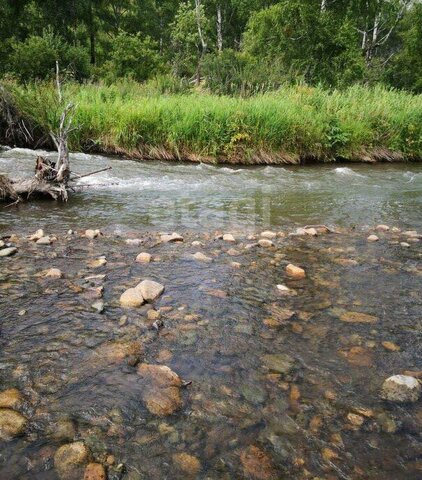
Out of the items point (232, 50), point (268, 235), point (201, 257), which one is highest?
point (232, 50)

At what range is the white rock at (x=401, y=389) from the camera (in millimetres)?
1768

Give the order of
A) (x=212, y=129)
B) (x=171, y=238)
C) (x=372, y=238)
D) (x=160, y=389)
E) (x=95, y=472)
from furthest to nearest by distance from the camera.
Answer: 1. (x=212, y=129)
2. (x=372, y=238)
3. (x=171, y=238)
4. (x=160, y=389)
5. (x=95, y=472)

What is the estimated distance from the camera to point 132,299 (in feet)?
8.32

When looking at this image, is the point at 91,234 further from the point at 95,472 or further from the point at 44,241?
the point at 95,472

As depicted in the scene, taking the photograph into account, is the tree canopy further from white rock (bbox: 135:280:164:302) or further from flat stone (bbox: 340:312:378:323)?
flat stone (bbox: 340:312:378:323)

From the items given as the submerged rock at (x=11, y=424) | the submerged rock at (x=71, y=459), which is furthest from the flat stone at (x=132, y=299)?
the submerged rock at (x=71, y=459)

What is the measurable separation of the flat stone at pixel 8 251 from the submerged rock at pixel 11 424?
1.97 m

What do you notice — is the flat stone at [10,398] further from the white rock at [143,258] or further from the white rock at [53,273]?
the white rock at [143,258]

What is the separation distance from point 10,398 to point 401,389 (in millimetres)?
1782

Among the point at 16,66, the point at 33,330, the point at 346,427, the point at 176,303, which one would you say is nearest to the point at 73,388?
the point at 33,330

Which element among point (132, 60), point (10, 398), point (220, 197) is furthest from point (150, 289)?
point (132, 60)

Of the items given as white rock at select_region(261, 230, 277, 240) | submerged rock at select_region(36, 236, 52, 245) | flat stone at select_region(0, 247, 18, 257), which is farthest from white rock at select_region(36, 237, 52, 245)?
white rock at select_region(261, 230, 277, 240)

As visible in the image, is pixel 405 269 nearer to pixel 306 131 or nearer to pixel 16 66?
pixel 306 131

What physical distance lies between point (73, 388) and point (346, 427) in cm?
122
